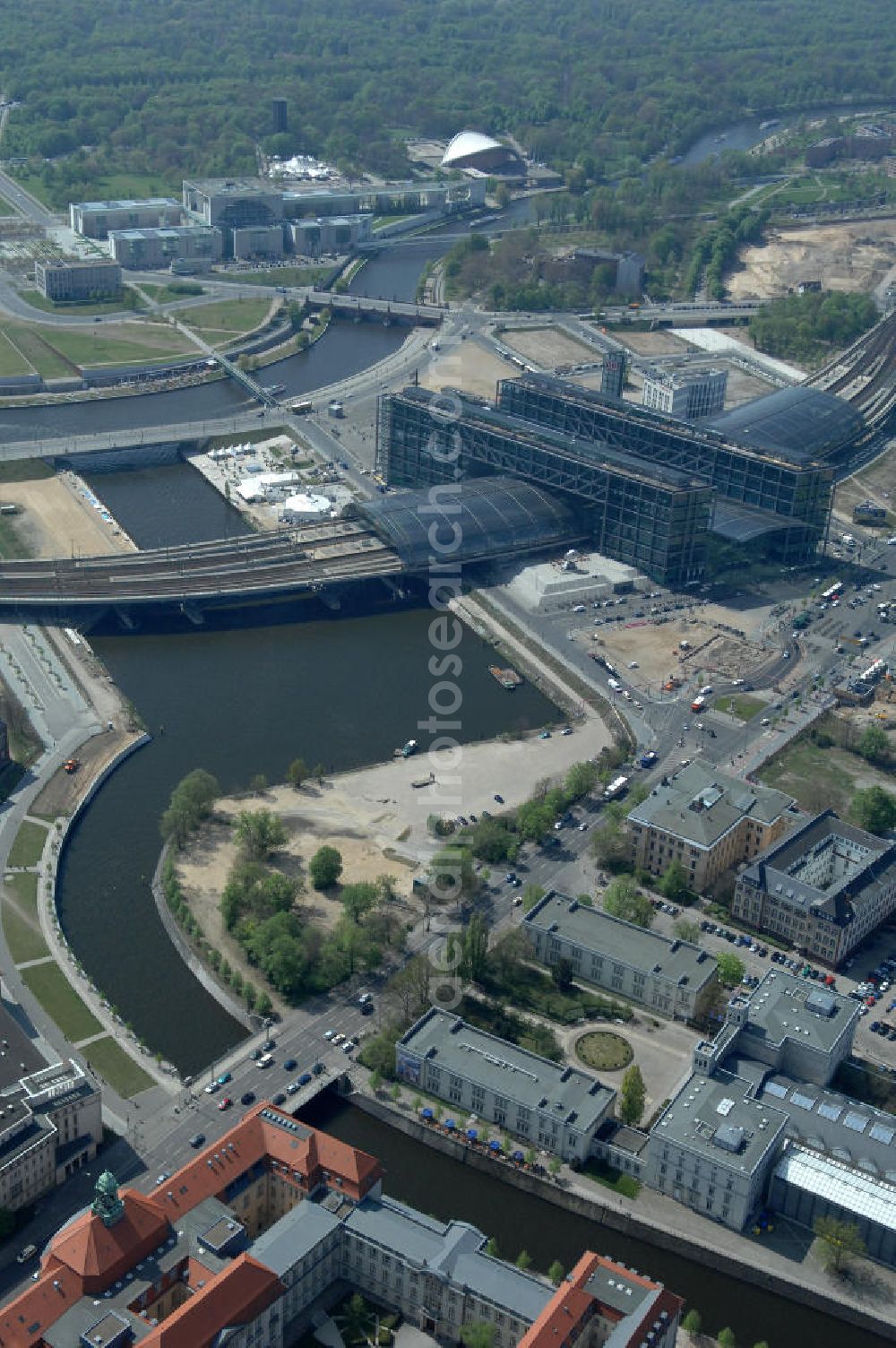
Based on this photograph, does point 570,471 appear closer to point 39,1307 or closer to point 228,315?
point 228,315

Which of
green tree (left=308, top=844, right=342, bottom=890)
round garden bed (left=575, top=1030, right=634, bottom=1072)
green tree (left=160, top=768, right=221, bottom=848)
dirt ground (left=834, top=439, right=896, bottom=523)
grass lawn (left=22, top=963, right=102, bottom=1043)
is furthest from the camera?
dirt ground (left=834, top=439, right=896, bottom=523)

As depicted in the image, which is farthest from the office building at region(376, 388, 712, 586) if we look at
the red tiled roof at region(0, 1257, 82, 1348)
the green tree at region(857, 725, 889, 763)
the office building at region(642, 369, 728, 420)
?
the red tiled roof at region(0, 1257, 82, 1348)

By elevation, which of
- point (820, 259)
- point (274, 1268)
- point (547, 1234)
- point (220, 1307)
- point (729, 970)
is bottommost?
point (547, 1234)

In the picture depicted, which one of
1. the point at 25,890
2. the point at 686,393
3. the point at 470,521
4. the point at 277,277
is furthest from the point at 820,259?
the point at 25,890

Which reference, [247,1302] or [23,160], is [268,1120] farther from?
[23,160]

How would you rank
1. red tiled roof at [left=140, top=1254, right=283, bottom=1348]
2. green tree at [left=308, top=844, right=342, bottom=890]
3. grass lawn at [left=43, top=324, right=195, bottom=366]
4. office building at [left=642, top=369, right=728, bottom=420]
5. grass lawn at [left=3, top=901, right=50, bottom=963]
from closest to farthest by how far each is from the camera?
red tiled roof at [left=140, top=1254, right=283, bottom=1348] → grass lawn at [left=3, top=901, right=50, bottom=963] → green tree at [left=308, top=844, right=342, bottom=890] → office building at [left=642, top=369, right=728, bottom=420] → grass lawn at [left=43, top=324, right=195, bottom=366]

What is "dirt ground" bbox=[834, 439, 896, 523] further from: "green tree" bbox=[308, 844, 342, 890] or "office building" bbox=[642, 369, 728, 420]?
"green tree" bbox=[308, 844, 342, 890]
